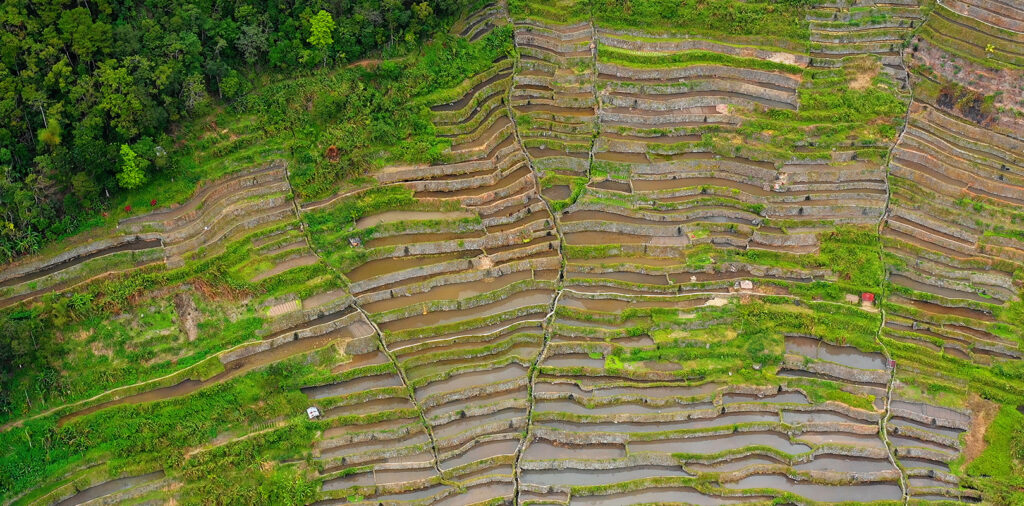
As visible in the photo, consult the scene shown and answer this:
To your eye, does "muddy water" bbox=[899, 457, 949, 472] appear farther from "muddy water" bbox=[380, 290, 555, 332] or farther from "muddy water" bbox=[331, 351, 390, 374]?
"muddy water" bbox=[331, 351, 390, 374]

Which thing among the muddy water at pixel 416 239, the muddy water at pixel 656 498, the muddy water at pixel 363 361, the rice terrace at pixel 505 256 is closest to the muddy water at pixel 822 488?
the rice terrace at pixel 505 256

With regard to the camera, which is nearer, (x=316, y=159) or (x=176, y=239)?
(x=176, y=239)

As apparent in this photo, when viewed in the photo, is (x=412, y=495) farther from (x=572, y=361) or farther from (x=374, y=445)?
(x=572, y=361)

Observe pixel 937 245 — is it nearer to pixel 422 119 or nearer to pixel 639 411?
pixel 639 411

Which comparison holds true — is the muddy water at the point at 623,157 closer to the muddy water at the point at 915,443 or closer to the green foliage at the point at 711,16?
the green foliage at the point at 711,16

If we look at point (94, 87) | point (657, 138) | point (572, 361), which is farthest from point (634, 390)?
point (94, 87)

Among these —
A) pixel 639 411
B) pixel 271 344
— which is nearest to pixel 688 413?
pixel 639 411

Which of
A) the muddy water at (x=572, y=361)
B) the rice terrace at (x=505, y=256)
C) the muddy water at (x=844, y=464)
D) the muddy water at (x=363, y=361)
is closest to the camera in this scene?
the rice terrace at (x=505, y=256)
